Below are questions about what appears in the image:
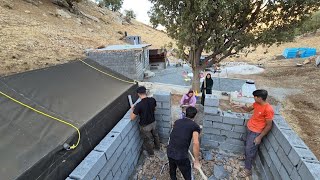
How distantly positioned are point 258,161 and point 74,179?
3.97m

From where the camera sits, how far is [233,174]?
15.1ft

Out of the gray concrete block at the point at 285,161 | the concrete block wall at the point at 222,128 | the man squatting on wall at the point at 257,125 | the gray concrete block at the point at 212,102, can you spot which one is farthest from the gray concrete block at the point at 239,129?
the gray concrete block at the point at 285,161

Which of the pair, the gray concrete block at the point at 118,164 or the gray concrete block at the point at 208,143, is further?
the gray concrete block at the point at 208,143

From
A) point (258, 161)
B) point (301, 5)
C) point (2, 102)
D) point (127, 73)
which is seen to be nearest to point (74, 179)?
point (2, 102)

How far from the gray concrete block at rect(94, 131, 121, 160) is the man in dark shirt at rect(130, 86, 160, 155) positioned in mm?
689

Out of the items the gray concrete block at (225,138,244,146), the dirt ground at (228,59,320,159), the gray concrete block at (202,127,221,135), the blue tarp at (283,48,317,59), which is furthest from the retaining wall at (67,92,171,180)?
the blue tarp at (283,48,317,59)

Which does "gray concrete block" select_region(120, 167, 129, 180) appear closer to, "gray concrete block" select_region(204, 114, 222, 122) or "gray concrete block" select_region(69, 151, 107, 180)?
"gray concrete block" select_region(69, 151, 107, 180)

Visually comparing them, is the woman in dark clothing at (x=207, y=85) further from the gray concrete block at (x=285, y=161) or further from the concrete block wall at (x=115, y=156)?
the gray concrete block at (x=285, y=161)

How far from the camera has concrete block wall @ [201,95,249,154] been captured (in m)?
4.89

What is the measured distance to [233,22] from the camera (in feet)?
26.0

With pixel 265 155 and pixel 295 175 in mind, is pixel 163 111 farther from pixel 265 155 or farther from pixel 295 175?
pixel 295 175

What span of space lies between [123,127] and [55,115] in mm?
1309

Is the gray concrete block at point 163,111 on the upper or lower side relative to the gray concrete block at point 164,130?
upper

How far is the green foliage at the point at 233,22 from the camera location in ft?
23.8
